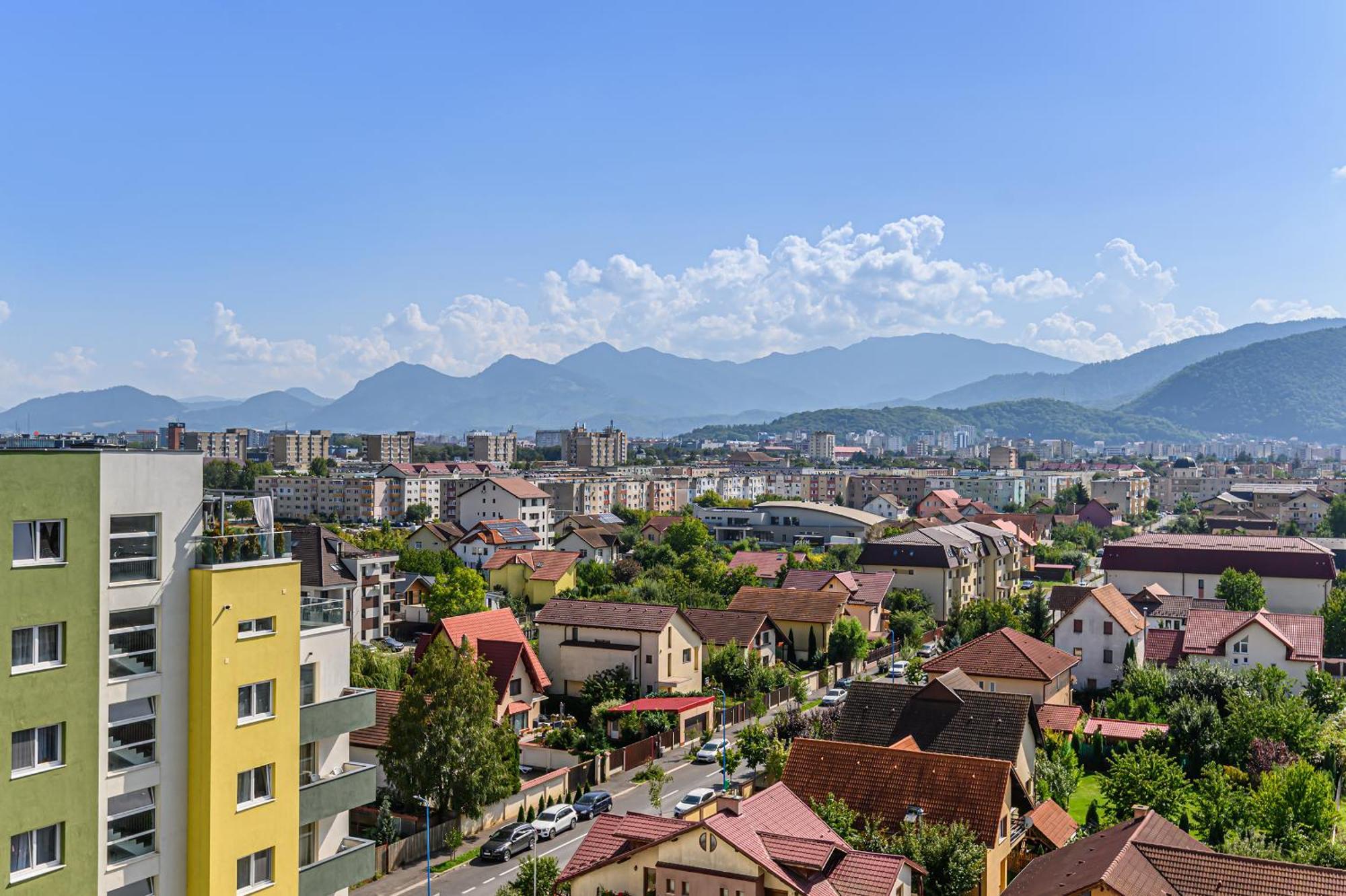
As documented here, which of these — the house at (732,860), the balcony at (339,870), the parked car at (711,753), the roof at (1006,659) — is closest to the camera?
the balcony at (339,870)

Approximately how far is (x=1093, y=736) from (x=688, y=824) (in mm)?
26378

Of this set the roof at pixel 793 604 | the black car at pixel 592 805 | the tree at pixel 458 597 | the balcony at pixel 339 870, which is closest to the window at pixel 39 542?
the balcony at pixel 339 870

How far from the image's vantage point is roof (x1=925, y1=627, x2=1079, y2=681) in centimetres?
4728

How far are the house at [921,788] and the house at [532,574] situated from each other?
4296 centimetres

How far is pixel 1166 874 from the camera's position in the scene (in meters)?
23.6

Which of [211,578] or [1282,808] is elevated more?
[211,578]

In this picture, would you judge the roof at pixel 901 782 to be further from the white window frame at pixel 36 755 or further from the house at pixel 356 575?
the house at pixel 356 575

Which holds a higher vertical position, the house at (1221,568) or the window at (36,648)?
the window at (36,648)

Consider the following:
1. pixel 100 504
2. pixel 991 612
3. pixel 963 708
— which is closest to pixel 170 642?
pixel 100 504

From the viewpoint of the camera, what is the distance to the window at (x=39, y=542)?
14.1m

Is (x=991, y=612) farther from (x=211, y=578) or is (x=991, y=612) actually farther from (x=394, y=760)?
(x=211, y=578)

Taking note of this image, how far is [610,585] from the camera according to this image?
246 ft

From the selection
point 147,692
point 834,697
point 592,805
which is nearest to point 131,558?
point 147,692

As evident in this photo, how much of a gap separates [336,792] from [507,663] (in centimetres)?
2689
